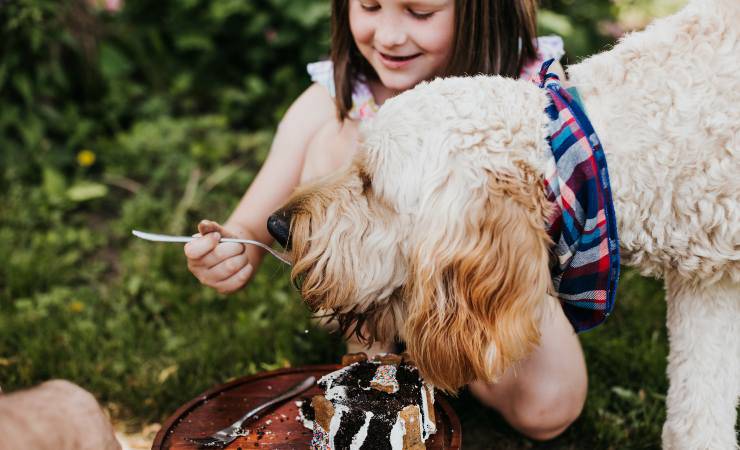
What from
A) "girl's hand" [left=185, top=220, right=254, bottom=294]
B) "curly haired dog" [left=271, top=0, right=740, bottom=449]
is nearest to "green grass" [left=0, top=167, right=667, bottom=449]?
"girl's hand" [left=185, top=220, right=254, bottom=294]

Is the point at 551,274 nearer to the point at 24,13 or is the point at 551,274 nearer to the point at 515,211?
the point at 515,211

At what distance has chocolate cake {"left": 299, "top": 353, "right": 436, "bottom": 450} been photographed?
2014mm

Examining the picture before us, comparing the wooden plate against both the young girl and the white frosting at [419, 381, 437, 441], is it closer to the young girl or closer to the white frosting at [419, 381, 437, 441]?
the white frosting at [419, 381, 437, 441]

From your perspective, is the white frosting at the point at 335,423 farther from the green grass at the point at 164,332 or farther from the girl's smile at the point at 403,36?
the girl's smile at the point at 403,36

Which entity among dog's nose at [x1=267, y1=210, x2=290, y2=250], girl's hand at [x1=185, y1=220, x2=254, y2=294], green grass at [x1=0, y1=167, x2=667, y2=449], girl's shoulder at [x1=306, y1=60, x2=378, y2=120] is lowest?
green grass at [x1=0, y1=167, x2=667, y2=449]

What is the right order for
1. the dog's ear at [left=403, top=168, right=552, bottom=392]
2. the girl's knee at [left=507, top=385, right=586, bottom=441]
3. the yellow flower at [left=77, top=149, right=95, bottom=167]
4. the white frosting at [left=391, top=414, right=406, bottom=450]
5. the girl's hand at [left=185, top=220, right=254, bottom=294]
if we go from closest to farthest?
the dog's ear at [left=403, top=168, right=552, bottom=392] < the white frosting at [left=391, top=414, right=406, bottom=450] < the girl's hand at [left=185, top=220, right=254, bottom=294] < the girl's knee at [left=507, top=385, right=586, bottom=441] < the yellow flower at [left=77, top=149, right=95, bottom=167]

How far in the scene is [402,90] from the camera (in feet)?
9.43

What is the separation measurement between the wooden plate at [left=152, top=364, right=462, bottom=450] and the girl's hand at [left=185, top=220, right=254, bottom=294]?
321 mm

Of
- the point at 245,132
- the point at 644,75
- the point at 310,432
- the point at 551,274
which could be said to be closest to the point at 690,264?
the point at 551,274

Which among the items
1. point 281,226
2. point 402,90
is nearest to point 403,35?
point 402,90

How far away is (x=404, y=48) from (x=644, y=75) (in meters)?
0.90

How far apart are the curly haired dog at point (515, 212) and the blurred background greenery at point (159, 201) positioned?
789 mm

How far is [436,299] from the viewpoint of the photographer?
1945 millimetres

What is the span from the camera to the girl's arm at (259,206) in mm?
2475
